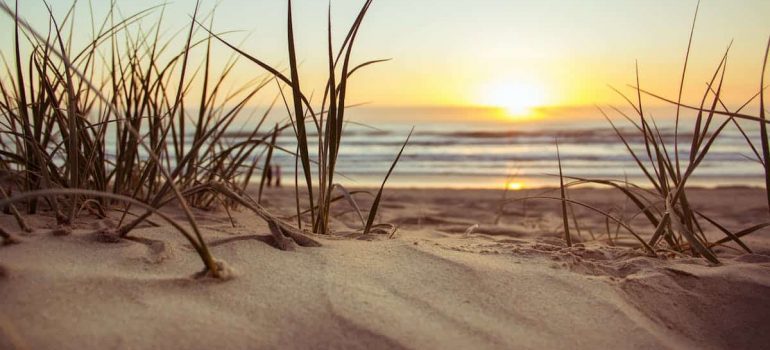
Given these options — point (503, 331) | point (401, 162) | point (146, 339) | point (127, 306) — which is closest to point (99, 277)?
A: point (127, 306)

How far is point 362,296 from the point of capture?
51.9 inches

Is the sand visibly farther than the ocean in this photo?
No

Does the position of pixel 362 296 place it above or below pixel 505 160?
above

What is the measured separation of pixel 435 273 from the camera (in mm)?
1484

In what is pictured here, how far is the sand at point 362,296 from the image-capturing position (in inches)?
45.1

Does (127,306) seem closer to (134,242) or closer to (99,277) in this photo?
(99,277)

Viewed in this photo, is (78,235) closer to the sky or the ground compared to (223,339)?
closer to the sky

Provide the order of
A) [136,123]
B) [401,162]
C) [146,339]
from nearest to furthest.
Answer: [146,339] < [136,123] < [401,162]

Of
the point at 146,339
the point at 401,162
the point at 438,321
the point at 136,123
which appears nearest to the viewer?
the point at 146,339

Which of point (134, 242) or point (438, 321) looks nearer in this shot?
point (438, 321)

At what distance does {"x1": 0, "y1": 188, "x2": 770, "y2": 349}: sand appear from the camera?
115 centimetres

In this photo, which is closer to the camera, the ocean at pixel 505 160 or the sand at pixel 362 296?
the sand at pixel 362 296

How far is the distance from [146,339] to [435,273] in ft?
2.04

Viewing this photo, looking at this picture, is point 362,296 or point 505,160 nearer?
point 362,296
